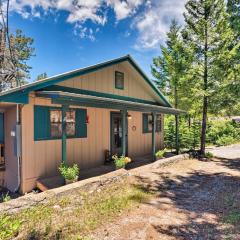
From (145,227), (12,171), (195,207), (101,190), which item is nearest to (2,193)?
(12,171)

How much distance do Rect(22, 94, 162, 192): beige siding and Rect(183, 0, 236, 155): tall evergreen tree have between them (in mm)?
4578

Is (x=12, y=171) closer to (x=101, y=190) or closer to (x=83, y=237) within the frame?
(x=101, y=190)

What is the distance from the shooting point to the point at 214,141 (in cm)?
2166

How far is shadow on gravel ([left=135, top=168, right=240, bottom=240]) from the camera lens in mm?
4604

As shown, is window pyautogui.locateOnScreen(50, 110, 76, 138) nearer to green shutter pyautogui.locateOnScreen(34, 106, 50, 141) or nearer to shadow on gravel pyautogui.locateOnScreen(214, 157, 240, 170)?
green shutter pyautogui.locateOnScreen(34, 106, 50, 141)

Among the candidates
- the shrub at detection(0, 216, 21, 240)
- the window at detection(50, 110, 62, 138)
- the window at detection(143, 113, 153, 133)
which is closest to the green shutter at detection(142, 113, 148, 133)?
the window at detection(143, 113, 153, 133)

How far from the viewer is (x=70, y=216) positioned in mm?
5117

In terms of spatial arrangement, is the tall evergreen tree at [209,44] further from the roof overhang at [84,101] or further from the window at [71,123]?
the window at [71,123]

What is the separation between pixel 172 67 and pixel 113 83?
5163 mm

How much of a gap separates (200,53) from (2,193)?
12.0 m

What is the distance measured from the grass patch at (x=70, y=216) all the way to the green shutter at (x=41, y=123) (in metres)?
2.33

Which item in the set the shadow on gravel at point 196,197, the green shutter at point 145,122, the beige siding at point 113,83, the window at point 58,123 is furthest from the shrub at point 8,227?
the green shutter at point 145,122

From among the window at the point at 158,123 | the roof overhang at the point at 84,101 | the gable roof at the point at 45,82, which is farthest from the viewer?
the window at the point at 158,123

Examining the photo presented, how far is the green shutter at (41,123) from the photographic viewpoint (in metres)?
7.10
